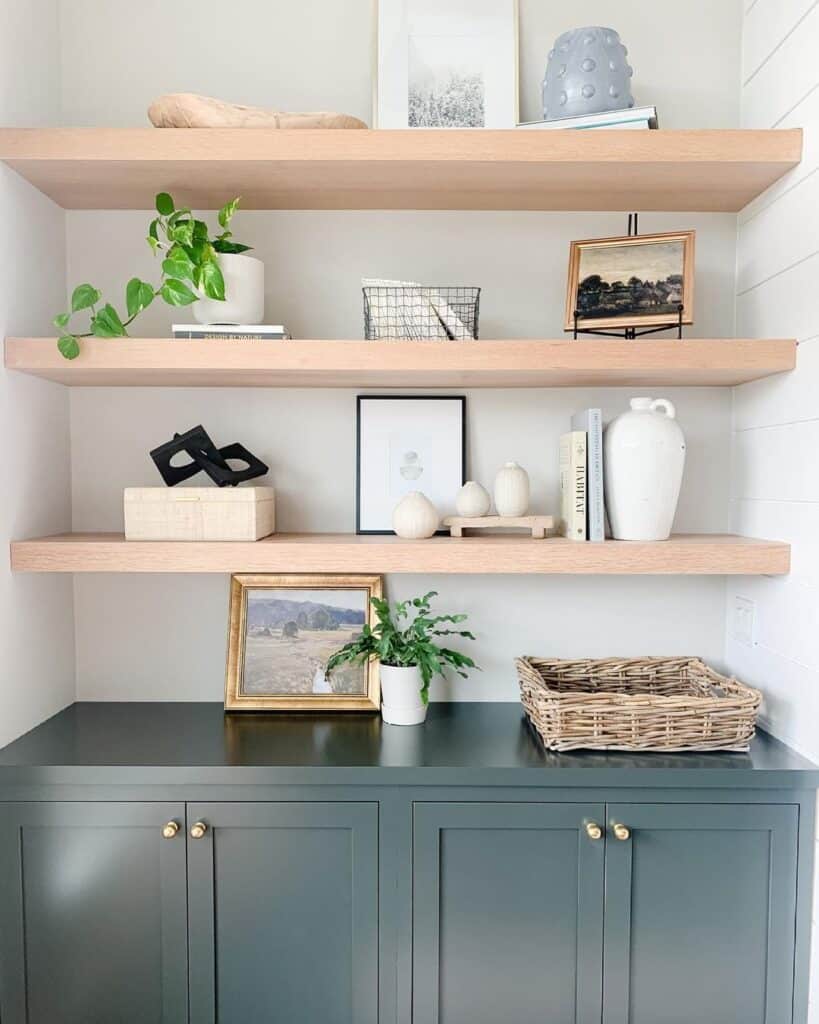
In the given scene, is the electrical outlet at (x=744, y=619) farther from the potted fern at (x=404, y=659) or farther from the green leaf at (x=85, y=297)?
the green leaf at (x=85, y=297)

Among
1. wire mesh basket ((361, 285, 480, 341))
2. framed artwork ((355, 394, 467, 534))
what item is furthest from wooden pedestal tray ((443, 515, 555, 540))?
wire mesh basket ((361, 285, 480, 341))

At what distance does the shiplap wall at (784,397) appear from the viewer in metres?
1.41

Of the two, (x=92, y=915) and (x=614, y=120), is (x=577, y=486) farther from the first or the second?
(x=92, y=915)

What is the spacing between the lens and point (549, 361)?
4.77 ft

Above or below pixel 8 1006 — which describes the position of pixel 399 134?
above

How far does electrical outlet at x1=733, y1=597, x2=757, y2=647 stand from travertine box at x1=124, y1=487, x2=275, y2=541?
3.75 ft

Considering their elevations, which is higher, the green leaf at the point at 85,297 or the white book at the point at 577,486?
the green leaf at the point at 85,297

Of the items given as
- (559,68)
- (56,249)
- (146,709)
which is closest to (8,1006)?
(146,709)

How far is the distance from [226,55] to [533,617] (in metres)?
1.55

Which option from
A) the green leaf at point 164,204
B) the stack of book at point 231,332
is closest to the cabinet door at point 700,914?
the stack of book at point 231,332

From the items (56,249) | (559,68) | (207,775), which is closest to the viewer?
(207,775)

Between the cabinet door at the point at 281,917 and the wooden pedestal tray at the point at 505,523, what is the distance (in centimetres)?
66

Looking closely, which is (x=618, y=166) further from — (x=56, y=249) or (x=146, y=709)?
(x=146, y=709)

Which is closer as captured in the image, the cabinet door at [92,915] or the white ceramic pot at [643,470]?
the cabinet door at [92,915]
